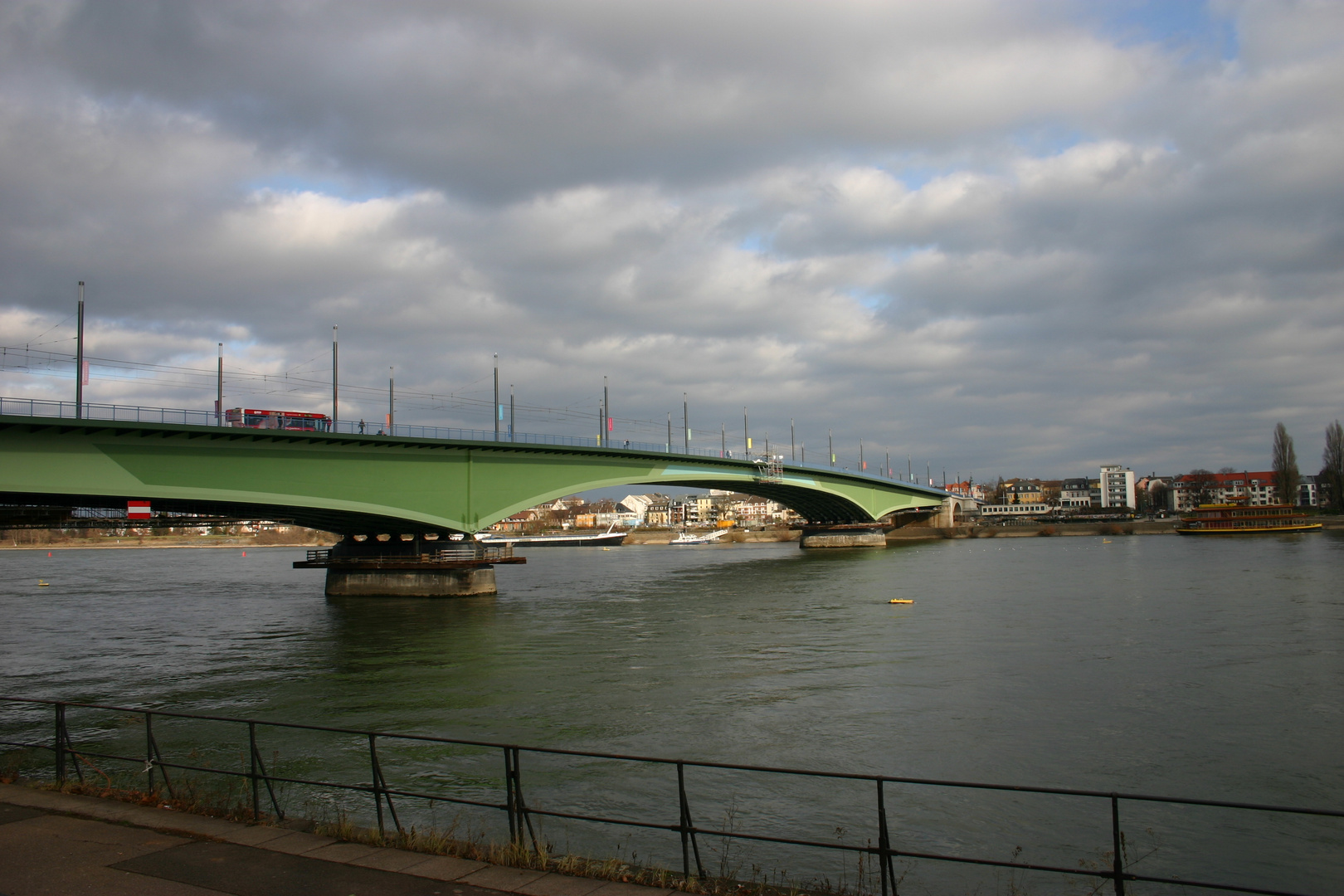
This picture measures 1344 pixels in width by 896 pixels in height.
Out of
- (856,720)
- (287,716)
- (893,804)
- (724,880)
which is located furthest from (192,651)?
(724,880)

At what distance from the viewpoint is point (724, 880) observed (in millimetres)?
7855

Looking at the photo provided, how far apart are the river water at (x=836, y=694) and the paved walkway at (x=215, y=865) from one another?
242cm

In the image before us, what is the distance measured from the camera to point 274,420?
41938 millimetres

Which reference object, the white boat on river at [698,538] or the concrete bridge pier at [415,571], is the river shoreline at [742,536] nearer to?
the white boat on river at [698,538]

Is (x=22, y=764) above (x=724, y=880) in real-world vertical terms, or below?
below

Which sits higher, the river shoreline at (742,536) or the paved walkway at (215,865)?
the paved walkway at (215,865)

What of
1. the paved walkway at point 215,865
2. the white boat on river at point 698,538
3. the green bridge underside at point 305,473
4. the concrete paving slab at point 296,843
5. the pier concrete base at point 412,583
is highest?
the green bridge underside at point 305,473

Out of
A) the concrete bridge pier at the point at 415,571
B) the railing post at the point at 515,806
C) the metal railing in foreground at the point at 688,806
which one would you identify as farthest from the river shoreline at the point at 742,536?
the railing post at the point at 515,806

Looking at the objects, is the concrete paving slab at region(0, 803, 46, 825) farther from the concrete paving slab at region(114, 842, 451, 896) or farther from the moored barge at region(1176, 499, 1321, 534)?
the moored barge at region(1176, 499, 1321, 534)

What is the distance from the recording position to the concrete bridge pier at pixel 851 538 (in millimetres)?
106000

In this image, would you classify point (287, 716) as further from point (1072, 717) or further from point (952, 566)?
point (952, 566)

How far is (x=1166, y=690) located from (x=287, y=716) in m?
21.6

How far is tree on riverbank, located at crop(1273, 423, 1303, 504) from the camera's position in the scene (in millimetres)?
138250

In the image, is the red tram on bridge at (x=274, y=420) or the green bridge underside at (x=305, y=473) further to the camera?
the red tram on bridge at (x=274, y=420)
